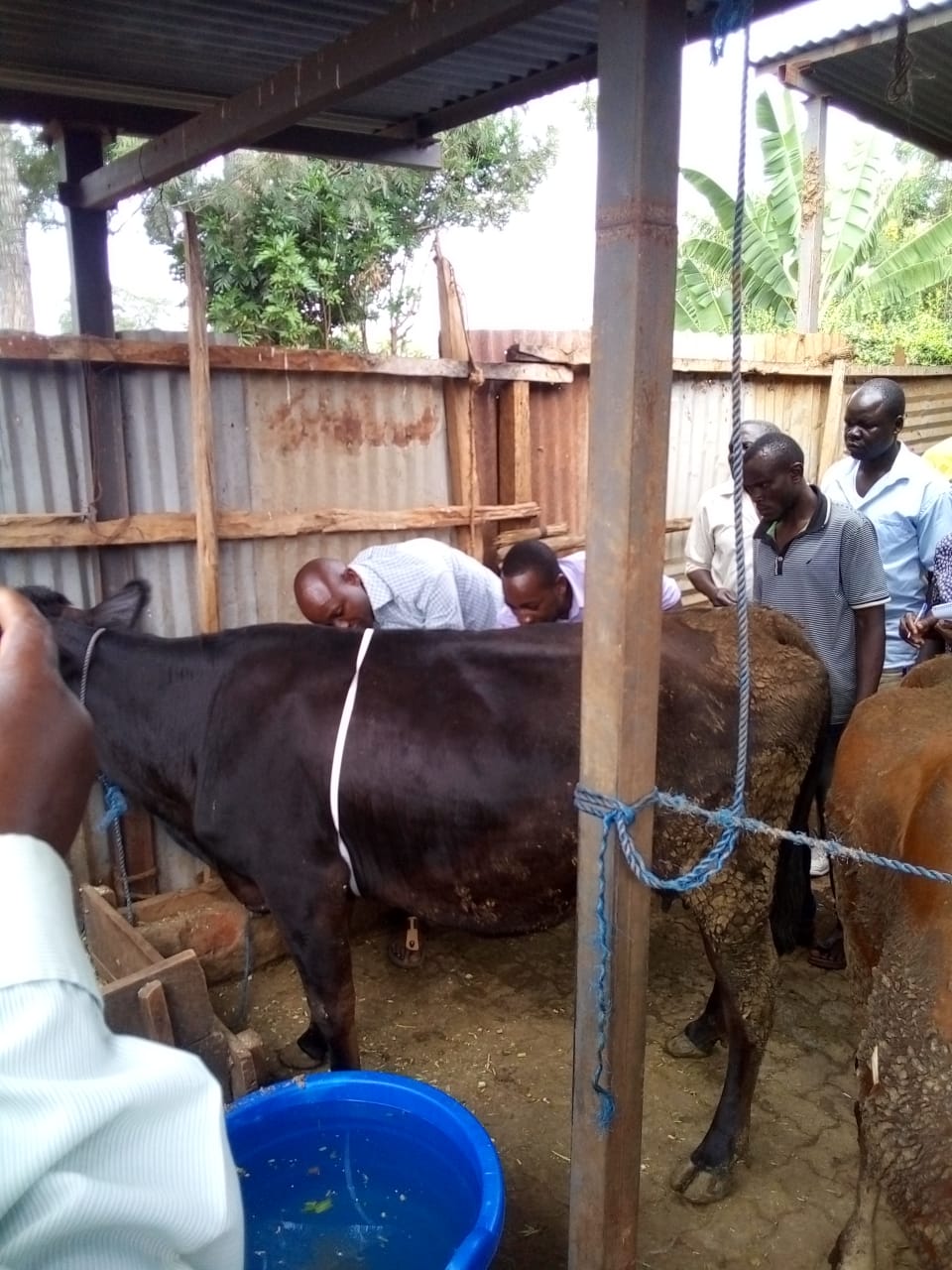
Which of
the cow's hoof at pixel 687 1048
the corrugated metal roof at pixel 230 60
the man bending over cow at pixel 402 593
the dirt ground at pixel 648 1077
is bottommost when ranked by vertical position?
the dirt ground at pixel 648 1077

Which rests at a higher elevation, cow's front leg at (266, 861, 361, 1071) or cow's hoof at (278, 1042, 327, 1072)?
cow's front leg at (266, 861, 361, 1071)

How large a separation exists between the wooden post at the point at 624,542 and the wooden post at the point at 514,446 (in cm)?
318

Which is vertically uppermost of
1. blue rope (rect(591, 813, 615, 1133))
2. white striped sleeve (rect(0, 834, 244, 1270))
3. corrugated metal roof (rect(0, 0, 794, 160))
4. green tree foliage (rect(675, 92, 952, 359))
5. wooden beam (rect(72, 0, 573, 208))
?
green tree foliage (rect(675, 92, 952, 359))

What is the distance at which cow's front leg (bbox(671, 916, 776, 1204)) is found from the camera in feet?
9.57

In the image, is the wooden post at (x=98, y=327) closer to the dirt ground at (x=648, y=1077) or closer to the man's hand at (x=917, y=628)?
the dirt ground at (x=648, y=1077)

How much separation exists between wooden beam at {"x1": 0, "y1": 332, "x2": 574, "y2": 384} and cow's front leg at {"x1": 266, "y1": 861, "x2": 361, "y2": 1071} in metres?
2.04

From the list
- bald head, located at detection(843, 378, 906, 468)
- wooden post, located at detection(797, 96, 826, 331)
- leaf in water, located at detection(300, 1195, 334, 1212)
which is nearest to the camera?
leaf in water, located at detection(300, 1195, 334, 1212)

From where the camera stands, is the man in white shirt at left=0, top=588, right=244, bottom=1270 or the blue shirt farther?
the blue shirt

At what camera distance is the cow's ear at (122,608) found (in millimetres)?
3523

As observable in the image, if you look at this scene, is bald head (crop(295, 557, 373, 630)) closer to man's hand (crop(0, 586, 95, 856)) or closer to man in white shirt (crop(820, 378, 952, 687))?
man in white shirt (crop(820, 378, 952, 687))

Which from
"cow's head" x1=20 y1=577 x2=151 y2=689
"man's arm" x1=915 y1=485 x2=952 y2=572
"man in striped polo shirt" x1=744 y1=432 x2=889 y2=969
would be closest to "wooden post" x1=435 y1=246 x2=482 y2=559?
"man in striped polo shirt" x1=744 y1=432 x2=889 y2=969

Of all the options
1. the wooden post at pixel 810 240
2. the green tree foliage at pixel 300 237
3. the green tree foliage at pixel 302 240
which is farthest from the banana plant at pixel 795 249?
the green tree foliage at pixel 302 240

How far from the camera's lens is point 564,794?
9.45 ft

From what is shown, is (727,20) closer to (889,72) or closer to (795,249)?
(889,72)
